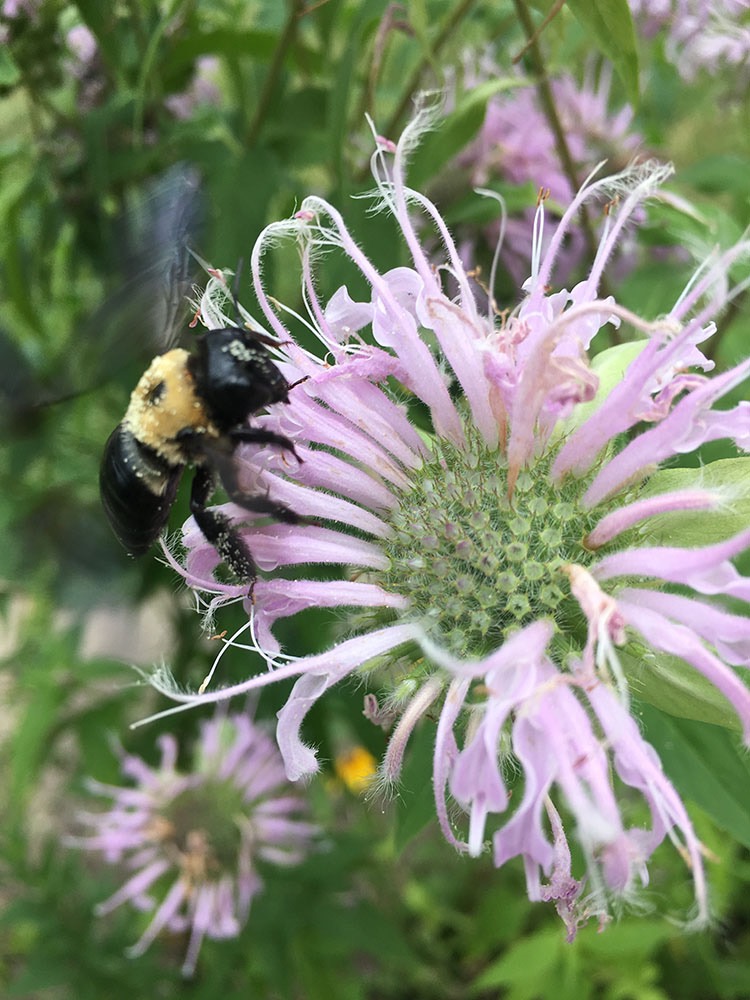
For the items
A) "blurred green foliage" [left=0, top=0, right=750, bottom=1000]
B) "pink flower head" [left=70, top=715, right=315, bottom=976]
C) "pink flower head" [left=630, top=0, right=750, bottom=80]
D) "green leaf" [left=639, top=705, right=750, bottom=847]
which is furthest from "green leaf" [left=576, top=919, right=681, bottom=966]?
"pink flower head" [left=630, top=0, right=750, bottom=80]

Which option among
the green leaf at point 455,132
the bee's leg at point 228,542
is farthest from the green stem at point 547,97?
the bee's leg at point 228,542

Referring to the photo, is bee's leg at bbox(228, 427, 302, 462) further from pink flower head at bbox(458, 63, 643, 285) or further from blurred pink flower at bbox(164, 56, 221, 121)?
blurred pink flower at bbox(164, 56, 221, 121)

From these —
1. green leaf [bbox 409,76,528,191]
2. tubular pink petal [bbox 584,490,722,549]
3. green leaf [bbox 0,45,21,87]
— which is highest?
green leaf [bbox 0,45,21,87]

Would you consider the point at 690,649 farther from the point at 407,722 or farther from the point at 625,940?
the point at 625,940

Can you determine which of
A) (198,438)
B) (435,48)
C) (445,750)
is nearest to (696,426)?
(445,750)

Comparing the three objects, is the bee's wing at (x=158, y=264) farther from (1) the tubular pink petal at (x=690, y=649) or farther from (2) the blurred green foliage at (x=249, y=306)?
(1) the tubular pink petal at (x=690, y=649)

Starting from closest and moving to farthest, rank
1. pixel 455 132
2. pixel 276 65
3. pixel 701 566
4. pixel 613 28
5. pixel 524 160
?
pixel 701 566
pixel 613 28
pixel 455 132
pixel 276 65
pixel 524 160

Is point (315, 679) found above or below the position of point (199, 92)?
below
